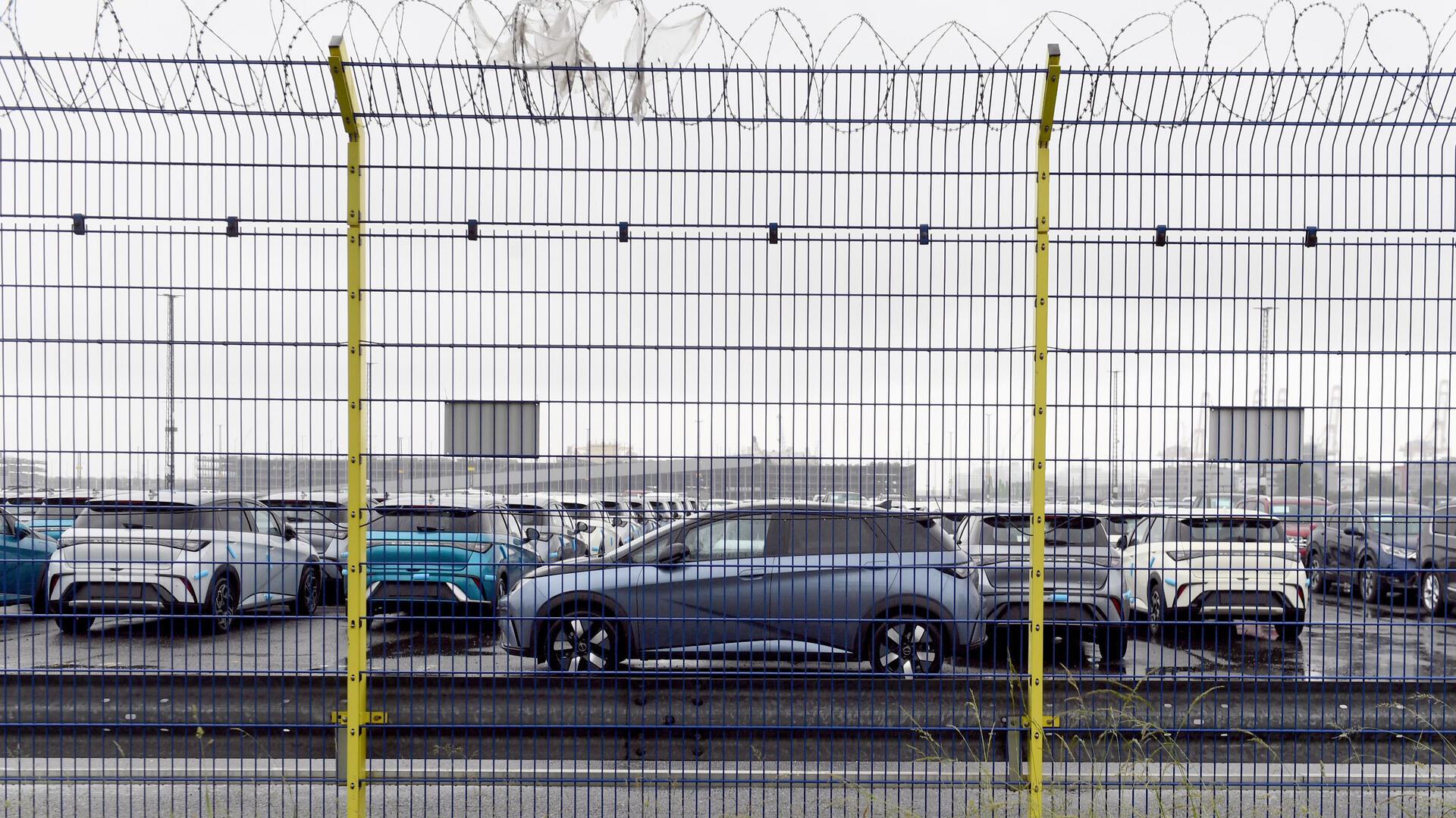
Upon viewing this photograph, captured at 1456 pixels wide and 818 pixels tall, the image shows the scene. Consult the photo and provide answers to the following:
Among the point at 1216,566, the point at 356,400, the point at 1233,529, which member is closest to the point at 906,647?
the point at 1216,566

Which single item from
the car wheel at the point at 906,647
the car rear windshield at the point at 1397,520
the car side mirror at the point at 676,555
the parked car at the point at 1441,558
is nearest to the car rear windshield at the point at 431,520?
the car side mirror at the point at 676,555

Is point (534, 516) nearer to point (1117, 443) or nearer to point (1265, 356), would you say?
point (1117, 443)

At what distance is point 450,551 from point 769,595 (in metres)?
1.38

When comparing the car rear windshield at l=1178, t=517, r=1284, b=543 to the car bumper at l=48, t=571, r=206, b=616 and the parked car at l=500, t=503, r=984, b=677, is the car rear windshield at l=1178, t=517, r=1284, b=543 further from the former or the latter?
the car bumper at l=48, t=571, r=206, b=616

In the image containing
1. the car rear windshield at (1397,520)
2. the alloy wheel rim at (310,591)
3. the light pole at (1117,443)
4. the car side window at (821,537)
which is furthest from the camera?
the alloy wheel rim at (310,591)

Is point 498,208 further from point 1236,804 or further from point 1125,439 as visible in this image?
point 1236,804

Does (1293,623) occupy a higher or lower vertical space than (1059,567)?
lower

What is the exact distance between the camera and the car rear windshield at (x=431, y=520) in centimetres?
431

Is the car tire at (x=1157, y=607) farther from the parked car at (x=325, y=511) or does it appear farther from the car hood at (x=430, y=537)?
the parked car at (x=325, y=511)

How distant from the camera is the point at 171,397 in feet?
14.3

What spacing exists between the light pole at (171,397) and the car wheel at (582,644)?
5.60 ft

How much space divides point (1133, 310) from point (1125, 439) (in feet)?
1.84

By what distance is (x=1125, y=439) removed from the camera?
14.4ft

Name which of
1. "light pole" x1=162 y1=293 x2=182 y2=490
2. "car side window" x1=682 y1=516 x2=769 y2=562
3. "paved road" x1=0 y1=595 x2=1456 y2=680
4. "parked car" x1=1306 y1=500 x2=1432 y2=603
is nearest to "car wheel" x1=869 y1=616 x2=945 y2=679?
"paved road" x1=0 y1=595 x2=1456 y2=680
